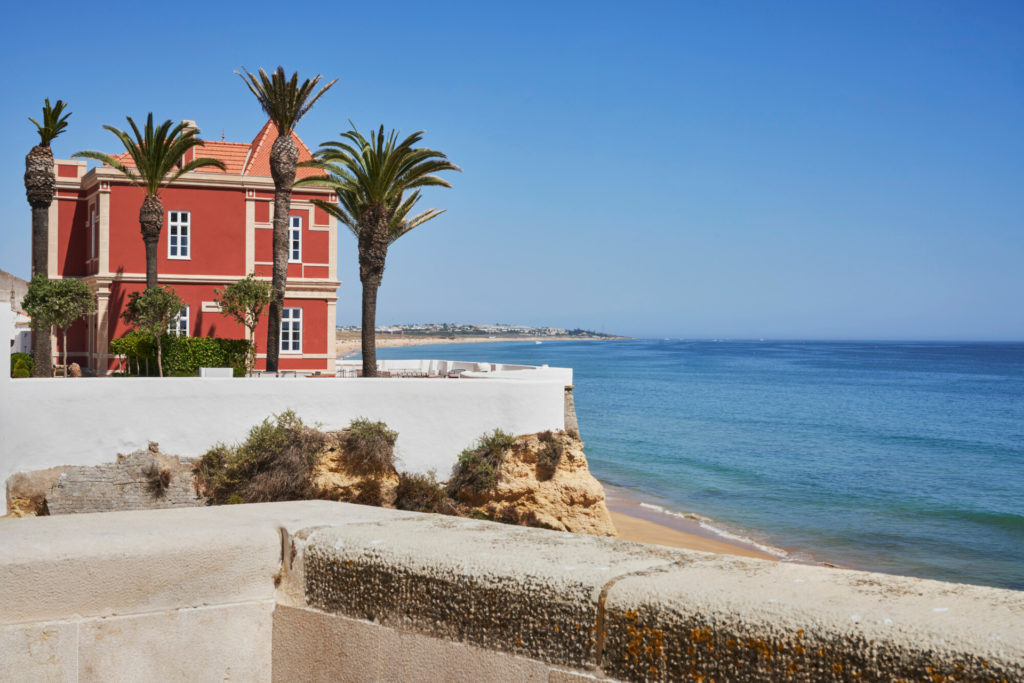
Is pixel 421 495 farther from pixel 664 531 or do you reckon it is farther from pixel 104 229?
pixel 104 229

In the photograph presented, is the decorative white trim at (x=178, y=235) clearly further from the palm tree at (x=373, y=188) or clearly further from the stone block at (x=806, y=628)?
the stone block at (x=806, y=628)

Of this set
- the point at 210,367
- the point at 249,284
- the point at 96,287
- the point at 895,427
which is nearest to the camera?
the point at 210,367

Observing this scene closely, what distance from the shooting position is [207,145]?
31.9 m

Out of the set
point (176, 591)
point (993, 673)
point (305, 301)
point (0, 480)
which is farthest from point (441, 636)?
point (305, 301)

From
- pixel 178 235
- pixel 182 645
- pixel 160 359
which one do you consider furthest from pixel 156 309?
pixel 182 645

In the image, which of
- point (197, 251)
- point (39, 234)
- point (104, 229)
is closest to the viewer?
point (39, 234)

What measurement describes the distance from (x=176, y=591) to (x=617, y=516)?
26.0 meters

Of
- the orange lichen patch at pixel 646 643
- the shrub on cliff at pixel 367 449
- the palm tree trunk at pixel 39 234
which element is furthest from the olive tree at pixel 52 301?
the orange lichen patch at pixel 646 643

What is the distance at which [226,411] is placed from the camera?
62.2 ft

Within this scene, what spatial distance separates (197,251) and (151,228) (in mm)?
2646

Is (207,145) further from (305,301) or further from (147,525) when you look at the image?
(147,525)

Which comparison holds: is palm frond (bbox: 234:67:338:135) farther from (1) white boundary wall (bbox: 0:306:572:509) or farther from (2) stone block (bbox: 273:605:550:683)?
(2) stone block (bbox: 273:605:550:683)

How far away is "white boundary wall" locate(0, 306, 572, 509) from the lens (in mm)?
17500

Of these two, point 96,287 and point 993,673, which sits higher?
point 96,287
